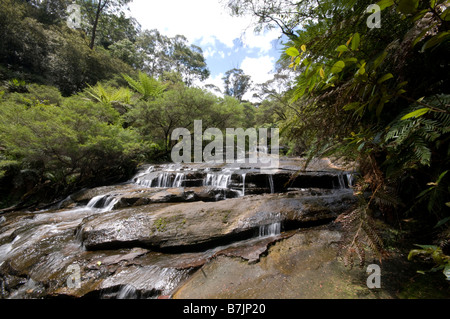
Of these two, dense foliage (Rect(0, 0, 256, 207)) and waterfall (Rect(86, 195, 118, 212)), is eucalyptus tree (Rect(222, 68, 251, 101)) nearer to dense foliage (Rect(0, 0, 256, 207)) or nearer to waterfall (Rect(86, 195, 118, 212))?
dense foliage (Rect(0, 0, 256, 207))

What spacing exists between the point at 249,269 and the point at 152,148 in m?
9.12

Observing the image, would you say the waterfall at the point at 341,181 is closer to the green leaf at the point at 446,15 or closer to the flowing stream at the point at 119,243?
the flowing stream at the point at 119,243

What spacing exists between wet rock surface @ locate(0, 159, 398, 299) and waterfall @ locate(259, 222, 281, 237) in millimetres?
17

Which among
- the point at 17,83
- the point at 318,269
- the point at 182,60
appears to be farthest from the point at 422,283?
the point at 182,60

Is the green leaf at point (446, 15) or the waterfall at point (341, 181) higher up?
the green leaf at point (446, 15)

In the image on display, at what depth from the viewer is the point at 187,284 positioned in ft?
6.85

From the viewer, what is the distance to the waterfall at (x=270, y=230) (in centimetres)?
302

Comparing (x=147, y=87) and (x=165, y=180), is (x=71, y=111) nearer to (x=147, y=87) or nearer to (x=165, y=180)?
(x=165, y=180)

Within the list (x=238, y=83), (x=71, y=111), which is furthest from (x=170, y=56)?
(x=71, y=111)

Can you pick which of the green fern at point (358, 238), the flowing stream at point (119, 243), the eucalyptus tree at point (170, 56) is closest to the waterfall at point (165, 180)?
the flowing stream at point (119, 243)

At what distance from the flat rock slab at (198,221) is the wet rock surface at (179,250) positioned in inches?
0.7

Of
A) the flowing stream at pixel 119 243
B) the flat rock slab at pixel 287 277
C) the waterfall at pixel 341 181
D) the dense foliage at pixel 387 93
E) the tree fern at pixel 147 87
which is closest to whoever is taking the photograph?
the dense foliage at pixel 387 93

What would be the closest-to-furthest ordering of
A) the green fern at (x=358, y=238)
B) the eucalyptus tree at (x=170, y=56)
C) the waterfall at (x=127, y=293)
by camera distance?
the green fern at (x=358, y=238)
the waterfall at (x=127, y=293)
the eucalyptus tree at (x=170, y=56)

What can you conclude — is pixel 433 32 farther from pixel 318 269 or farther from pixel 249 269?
pixel 249 269
